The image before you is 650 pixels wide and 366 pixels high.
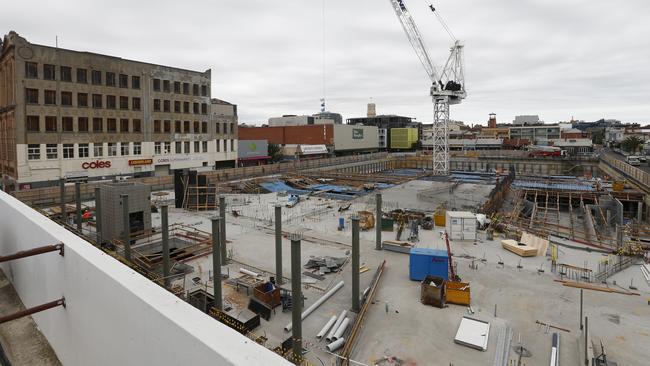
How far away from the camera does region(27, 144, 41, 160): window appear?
3897 centimetres

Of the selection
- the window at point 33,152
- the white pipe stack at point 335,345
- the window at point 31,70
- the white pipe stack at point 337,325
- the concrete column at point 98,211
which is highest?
the window at point 31,70

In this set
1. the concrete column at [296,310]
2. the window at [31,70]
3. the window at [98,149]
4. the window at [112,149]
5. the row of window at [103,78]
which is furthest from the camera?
the window at [112,149]

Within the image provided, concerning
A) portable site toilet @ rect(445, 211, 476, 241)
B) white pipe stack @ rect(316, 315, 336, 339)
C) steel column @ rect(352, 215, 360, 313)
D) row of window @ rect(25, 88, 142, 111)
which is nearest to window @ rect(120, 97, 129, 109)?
row of window @ rect(25, 88, 142, 111)

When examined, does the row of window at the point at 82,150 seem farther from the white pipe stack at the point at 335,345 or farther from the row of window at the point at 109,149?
the white pipe stack at the point at 335,345

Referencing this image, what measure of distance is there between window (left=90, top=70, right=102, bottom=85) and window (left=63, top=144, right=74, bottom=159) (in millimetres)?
7897

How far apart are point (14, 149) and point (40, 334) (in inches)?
1603

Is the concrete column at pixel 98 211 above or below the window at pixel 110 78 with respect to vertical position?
below

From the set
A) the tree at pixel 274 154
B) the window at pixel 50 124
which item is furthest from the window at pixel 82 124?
the tree at pixel 274 154

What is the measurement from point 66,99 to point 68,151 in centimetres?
568

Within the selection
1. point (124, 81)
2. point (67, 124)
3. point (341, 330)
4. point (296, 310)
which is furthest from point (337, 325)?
point (124, 81)

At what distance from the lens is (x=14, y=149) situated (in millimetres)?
38969

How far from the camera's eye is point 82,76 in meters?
42.9

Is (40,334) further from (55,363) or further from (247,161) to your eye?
(247,161)

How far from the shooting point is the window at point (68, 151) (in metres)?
41.5
